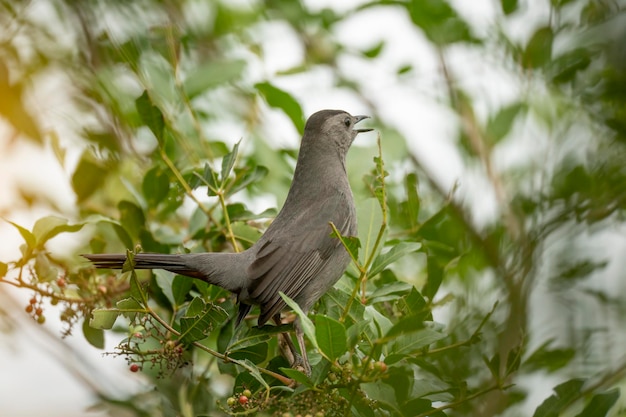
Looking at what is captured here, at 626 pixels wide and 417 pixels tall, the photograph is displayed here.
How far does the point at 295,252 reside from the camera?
132 inches

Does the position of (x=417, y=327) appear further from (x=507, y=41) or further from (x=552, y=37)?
(x=507, y=41)

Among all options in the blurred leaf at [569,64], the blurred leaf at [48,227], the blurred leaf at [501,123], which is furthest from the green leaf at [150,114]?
the blurred leaf at [501,123]

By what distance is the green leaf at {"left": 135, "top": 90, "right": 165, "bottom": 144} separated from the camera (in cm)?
298

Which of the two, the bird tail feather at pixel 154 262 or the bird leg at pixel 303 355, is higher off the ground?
the bird tail feather at pixel 154 262

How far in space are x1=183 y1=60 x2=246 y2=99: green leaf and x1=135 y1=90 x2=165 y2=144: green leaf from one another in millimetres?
598

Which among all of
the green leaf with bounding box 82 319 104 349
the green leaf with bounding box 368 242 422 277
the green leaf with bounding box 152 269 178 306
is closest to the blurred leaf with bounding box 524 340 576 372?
the green leaf with bounding box 368 242 422 277

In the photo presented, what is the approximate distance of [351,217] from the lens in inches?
141

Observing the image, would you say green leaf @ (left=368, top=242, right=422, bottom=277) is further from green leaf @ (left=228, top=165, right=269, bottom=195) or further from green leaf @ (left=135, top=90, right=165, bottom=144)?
green leaf @ (left=135, top=90, right=165, bottom=144)

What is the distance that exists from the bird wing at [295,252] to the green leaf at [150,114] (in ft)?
2.11

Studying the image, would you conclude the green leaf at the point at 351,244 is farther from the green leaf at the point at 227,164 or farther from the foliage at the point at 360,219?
the green leaf at the point at 227,164

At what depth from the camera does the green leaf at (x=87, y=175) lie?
11.6ft

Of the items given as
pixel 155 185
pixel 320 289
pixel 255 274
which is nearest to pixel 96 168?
pixel 155 185

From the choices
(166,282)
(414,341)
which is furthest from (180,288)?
(414,341)

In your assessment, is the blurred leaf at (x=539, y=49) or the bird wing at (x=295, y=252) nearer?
the blurred leaf at (x=539, y=49)
